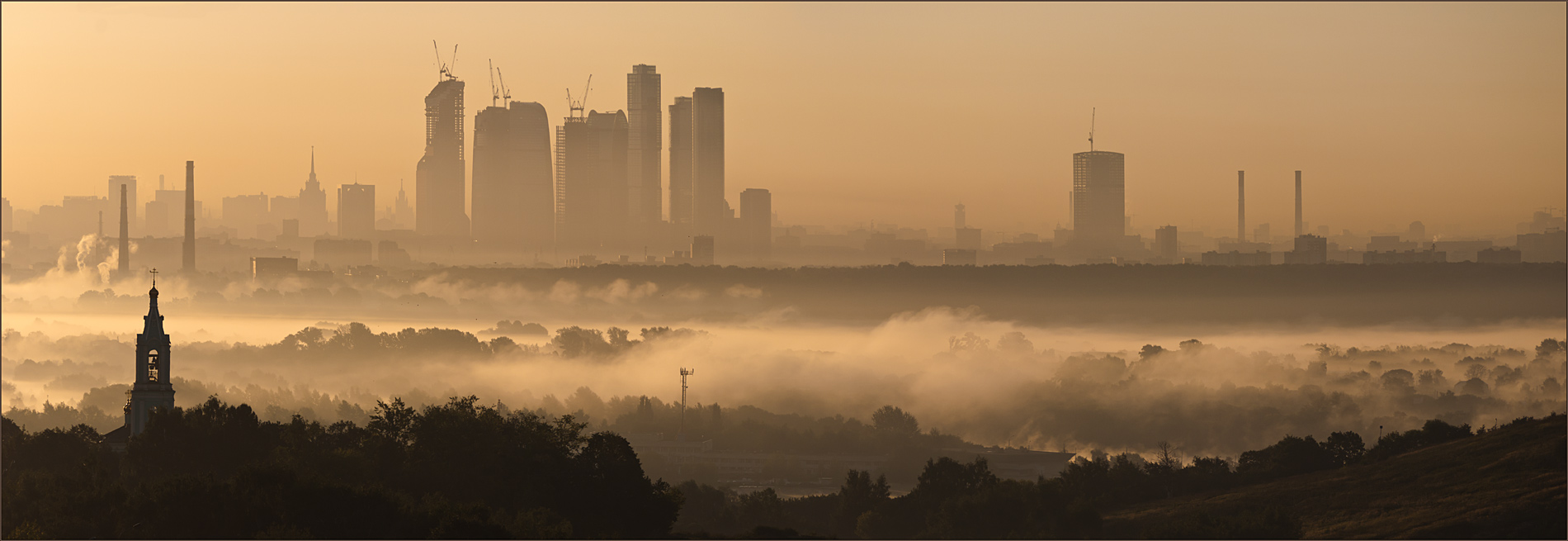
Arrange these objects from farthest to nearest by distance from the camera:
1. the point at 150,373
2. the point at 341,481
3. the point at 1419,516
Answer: the point at 1419,516, the point at 150,373, the point at 341,481

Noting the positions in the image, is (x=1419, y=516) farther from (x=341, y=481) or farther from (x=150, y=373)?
(x=150, y=373)

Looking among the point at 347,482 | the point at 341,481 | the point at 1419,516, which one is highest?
the point at 341,481

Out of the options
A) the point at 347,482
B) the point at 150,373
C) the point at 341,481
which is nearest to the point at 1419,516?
the point at 347,482

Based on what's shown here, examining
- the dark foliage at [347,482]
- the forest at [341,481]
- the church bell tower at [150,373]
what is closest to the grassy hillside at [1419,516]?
the forest at [341,481]

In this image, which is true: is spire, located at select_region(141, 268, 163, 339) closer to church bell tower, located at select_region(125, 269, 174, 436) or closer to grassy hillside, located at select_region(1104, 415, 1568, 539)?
church bell tower, located at select_region(125, 269, 174, 436)

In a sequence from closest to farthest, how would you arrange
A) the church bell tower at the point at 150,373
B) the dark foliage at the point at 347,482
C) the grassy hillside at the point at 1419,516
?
the dark foliage at the point at 347,482
the church bell tower at the point at 150,373
the grassy hillside at the point at 1419,516

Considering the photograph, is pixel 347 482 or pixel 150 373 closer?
pixel 347 482

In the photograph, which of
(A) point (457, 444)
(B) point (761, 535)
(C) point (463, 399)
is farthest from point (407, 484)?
(B) point (761, 535)

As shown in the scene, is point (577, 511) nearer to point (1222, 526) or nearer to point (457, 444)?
point (457, 444)

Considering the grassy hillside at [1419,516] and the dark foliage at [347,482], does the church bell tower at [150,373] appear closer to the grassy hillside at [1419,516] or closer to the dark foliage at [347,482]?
the dark foliage at [347,482]
